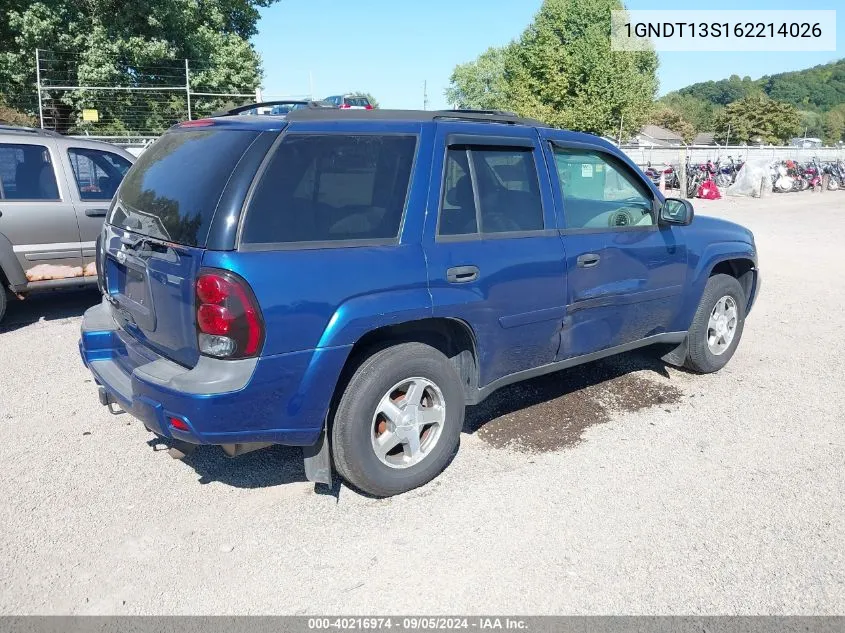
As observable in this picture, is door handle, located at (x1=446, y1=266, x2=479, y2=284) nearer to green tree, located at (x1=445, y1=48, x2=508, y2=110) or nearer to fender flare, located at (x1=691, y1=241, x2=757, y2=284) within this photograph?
fender flare, located at (x1=691, y1=241, x2=757, y2=284)

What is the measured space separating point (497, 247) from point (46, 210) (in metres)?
4.98

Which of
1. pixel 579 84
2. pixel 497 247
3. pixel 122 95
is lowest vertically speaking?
pixel 497 247

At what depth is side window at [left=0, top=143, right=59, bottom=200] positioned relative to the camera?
21.4ft

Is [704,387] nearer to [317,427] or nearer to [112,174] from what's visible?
[317,427]

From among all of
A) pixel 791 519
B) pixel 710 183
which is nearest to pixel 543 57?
pixel 710 183

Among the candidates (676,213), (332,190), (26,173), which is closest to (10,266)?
(26,173)

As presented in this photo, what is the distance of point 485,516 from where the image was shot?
11.4 ft

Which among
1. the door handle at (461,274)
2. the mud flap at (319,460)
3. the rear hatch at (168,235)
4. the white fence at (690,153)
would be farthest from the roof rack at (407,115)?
the white fence at (690,153)

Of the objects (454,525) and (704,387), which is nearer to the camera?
(454,525)

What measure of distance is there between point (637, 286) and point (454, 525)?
2.13 m

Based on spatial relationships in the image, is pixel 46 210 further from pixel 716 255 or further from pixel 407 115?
pixel 716 255

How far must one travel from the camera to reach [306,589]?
115 inches

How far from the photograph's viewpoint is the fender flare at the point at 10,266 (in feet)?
21.1

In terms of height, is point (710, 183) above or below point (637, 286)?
above
